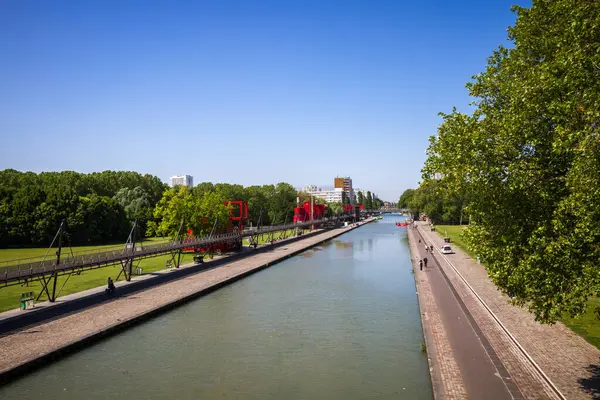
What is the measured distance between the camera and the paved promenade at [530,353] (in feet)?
56.0

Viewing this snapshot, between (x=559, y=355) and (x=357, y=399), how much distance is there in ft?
32.9

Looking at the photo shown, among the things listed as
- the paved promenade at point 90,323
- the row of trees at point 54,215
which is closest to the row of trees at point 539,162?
the paved promenade at point 90,323

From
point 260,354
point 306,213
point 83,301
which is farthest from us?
point 306,213

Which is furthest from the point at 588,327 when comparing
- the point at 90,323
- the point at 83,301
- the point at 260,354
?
the point at 83,301

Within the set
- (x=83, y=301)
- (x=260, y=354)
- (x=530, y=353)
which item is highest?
(x=83, y=301)

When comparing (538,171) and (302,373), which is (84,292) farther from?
(538,171)

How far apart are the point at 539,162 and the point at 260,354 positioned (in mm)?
→ 17180

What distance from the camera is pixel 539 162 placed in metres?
16.5

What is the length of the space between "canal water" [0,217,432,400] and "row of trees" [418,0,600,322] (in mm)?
7536

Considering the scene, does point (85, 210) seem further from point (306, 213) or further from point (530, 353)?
point (306, 213)

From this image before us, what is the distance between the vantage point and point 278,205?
161125mm

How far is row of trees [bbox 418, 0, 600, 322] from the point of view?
45.0 feet

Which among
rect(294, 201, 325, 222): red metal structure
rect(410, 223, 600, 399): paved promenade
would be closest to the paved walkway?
rect(410, 223, 600, 399): paved promenade

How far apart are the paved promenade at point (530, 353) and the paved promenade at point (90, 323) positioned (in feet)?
63.4
